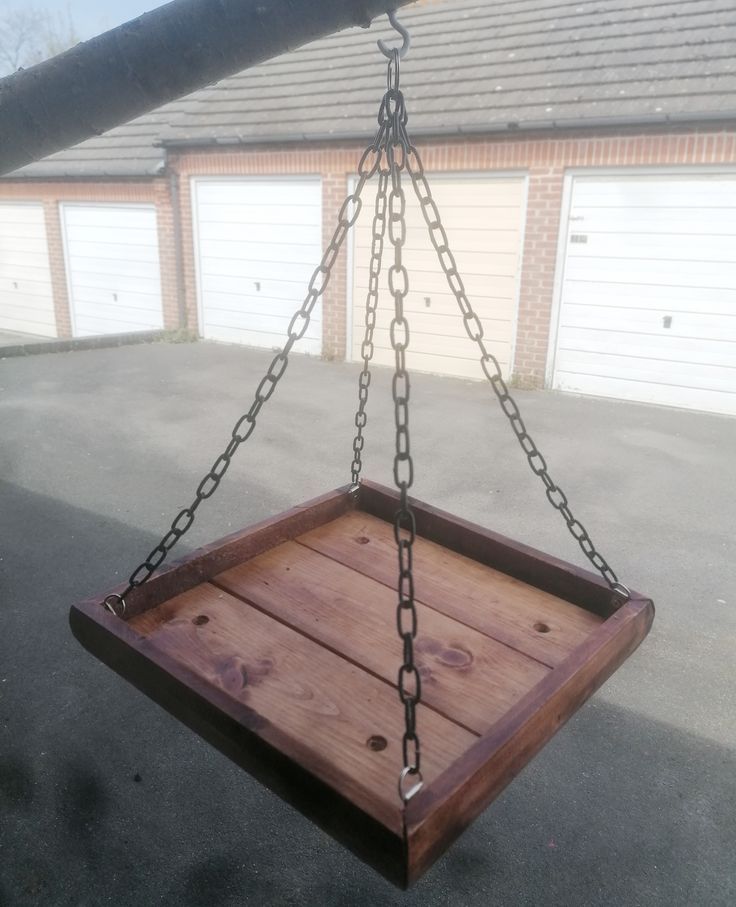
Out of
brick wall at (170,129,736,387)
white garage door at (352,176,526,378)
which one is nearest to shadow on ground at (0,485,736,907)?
brick wall at (170,129,736,387)

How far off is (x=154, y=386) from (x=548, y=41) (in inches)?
274

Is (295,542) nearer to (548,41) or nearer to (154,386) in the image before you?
(154,386)

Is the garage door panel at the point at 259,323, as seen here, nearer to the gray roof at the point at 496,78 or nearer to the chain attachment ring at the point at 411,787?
the gray roof at the point at 496,78

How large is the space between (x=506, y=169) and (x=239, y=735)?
8.65 m

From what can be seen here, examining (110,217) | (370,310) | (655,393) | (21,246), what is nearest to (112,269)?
(110,217)

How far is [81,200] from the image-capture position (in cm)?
1325

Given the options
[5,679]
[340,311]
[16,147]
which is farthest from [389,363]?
[16,147]

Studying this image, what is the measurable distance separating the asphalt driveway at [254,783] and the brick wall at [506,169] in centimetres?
214

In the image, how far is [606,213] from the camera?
8.38m

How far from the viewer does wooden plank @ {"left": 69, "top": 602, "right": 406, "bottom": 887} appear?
4.30ft

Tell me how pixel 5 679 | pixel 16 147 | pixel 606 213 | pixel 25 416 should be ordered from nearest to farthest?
pixel 16 147, pixel 5 679, pixel 25 416, pixel 606 213

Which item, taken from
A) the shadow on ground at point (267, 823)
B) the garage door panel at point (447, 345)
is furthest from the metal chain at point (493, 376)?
the garage door panel at point (447, 345)

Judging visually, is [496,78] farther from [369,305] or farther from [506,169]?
[369,305]

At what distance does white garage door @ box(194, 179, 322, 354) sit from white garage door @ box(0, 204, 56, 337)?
14.3 feet
